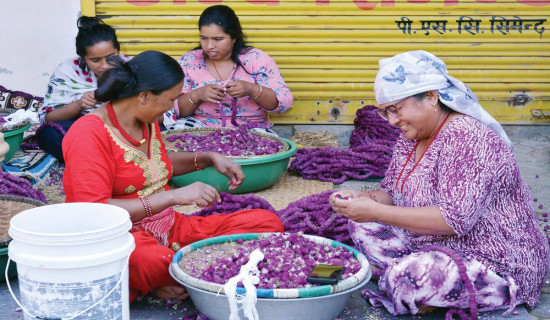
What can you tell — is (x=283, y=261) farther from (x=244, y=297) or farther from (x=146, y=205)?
(x=146, y=205)

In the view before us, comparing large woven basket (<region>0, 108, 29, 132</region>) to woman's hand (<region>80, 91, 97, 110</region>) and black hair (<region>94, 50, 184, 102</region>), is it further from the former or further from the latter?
black hair (<region>94, 50, 184, 102</region>)

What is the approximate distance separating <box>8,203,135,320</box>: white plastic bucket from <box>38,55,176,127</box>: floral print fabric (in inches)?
109

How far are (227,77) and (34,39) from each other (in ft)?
5.33

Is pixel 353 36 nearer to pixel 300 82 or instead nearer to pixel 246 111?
pixel 300 82

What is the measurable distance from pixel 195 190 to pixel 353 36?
330 cm

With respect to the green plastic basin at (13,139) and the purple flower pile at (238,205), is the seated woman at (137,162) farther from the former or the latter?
the green plastic basin at (13,139)

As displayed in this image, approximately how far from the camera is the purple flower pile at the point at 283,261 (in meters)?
2.69

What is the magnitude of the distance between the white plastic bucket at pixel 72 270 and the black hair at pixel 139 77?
0.76 metres

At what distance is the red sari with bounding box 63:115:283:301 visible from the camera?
283 centimetres

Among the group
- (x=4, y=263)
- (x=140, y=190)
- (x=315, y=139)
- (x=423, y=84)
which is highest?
(x=423, y=84)

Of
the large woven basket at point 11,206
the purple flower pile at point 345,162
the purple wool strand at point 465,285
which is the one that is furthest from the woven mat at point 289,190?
the purple wool strand at point 465,285

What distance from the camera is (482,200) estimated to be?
278cm

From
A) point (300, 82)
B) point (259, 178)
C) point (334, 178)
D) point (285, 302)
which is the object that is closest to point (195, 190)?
point (285, 302)

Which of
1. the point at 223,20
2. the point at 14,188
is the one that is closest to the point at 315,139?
the point at 223,20
